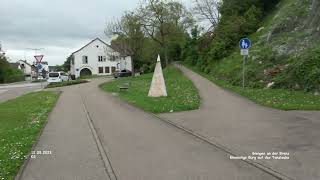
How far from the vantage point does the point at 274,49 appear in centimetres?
3058

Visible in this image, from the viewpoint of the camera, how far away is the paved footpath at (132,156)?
883 cm

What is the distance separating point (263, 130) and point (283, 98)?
8.10m

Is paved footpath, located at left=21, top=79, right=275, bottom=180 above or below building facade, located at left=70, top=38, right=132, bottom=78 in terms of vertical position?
below

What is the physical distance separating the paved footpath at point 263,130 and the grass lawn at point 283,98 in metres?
0.63

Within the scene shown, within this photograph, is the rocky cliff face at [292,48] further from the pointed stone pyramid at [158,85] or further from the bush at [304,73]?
the pointed stone pyramid at [158,85]

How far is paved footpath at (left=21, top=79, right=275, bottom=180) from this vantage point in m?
8.83

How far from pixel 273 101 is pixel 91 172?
12.6 metres

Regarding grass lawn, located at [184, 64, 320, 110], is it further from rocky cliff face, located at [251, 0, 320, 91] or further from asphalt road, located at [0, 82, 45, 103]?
asphalt road, located at [0, 82, 45, 103]

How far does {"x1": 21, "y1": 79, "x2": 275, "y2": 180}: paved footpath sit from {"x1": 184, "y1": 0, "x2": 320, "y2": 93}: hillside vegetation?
1012 centimetres

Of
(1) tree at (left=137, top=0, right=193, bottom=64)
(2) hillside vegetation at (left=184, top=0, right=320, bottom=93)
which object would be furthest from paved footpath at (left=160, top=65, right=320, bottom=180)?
(1) tree at (left=137, top=0, right=193, bottom=64)

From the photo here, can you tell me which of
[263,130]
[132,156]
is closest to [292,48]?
[263,130]

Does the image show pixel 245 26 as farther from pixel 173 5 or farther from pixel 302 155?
pixel 302 155

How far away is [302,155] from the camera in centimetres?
984

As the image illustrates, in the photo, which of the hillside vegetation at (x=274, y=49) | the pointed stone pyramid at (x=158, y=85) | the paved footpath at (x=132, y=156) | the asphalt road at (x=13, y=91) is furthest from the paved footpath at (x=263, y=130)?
the asphalt road at (x=13, y=91)
